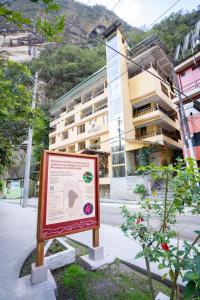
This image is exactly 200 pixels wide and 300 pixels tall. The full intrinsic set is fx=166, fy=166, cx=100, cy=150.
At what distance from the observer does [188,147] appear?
12617mm

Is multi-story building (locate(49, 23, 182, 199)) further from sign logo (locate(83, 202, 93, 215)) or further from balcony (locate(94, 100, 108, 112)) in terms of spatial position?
sign logo (locate(83, 202, 93, 215))

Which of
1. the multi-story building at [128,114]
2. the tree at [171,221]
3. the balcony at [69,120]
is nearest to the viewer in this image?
the tree at [171,221]

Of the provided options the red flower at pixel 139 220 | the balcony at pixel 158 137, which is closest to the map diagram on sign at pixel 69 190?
the red flower at pixel 139 220

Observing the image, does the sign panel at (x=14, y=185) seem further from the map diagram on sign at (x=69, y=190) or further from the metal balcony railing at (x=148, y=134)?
the map diagram on sign at (x=69, y=190)

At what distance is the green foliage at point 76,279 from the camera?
7.63 ft

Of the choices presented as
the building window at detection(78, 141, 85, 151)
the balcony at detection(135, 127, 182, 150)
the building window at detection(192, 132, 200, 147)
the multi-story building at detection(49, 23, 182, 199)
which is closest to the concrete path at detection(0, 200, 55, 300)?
the multi-story building at detection(49, 23, 182, 199)

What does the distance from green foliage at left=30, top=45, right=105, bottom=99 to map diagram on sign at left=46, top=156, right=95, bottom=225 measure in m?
30.0

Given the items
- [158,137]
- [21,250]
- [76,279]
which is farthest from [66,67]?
[76,279]

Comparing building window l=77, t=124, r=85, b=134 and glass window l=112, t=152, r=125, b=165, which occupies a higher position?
building window l=77, t=124, r=85, b=134

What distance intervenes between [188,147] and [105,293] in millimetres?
12480

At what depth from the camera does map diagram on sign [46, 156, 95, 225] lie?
2.71m

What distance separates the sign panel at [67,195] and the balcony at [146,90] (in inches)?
640

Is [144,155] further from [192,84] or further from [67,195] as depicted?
[67,195]

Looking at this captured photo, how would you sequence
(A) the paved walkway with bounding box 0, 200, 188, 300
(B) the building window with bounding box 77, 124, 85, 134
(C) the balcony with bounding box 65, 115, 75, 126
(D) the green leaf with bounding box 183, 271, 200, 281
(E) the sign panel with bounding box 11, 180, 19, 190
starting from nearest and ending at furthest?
1. (D) the green leaf with bounding box 183, 271, 200, 281
2. (A) the paved walkway with bounding box 0, 200, 188, 300
3. (B) the building window with bounding box 77, 124, 85, 134
4. (E) the sign panel with bounding box 11, 180, 19, 190
5. (C) the balcony with bounding box 65, 115, 75, 126
